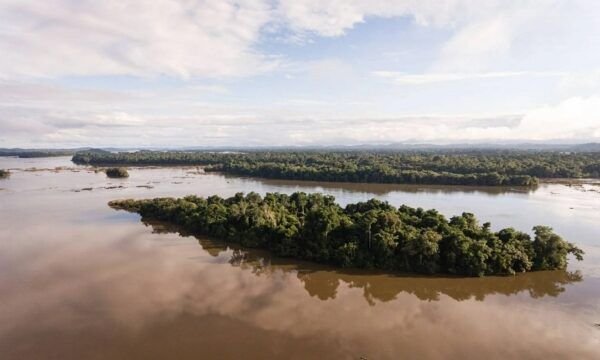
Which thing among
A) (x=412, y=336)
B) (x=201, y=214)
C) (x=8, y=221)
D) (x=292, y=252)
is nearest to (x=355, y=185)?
(x=201, y=214)

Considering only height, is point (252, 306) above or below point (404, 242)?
below

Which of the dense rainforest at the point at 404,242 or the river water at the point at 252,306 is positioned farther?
the dense rainforest at the point at 404,242

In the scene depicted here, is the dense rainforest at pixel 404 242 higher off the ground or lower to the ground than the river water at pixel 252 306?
higher

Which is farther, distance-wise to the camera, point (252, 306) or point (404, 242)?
point (404, 242)

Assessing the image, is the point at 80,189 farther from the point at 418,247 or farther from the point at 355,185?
the point at 418,247
